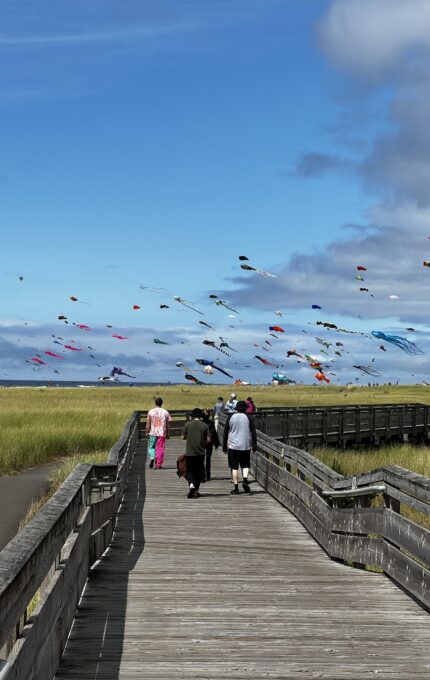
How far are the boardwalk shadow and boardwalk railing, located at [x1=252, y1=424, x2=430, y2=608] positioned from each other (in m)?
2.35

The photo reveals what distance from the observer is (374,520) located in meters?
9.51

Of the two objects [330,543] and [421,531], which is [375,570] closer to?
[330,543]

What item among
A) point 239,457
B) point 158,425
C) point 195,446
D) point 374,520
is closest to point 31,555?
point 374,520

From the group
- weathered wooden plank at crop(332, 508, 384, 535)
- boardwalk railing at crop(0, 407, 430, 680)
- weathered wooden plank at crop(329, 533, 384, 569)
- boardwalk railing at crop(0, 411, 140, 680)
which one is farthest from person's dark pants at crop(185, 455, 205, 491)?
boardwalk railing at crop(0, 411, 140, 680)

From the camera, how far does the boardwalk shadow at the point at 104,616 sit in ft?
19.5

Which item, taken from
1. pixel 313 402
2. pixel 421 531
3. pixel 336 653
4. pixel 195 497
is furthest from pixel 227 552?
pixel 313 402

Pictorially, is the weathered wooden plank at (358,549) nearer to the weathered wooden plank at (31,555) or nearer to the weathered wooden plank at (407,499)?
the weathered wooden plank at (407,499)

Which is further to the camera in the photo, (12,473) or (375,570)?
(12,473)

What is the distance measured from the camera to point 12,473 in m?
27.0

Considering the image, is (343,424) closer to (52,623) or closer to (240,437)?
(240,437)

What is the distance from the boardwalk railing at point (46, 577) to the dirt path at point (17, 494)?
8.28m

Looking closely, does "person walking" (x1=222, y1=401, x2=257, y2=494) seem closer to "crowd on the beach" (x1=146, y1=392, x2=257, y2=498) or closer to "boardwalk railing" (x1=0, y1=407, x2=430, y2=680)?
"crowd on the beach" (x1=146, y1=392, x2=257, y2=498)

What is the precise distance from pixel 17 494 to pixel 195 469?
7.32 metres

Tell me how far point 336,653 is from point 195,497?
34.6ft
